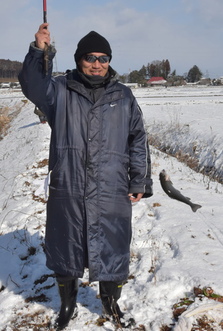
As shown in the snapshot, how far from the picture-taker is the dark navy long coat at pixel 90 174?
2.43m

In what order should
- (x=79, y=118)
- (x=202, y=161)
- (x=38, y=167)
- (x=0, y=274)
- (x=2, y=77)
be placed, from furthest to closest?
(x=2, y=77), (x=202, y=161), (x=38, y=167), (x=0, y=274), (x=79, y=118)

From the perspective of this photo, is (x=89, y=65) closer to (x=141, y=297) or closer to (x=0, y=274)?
(x=141, y=297)

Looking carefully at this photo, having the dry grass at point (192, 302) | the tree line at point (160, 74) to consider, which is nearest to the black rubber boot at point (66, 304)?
the dry grass at point (192, 302)

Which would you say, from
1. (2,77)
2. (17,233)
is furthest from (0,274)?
(2,77)

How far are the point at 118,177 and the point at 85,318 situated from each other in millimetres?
1290

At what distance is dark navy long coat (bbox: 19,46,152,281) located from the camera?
2430 mm

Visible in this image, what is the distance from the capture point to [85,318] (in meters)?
2.92

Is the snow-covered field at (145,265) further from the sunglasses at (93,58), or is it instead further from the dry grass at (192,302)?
the sunglasses at (93,58)

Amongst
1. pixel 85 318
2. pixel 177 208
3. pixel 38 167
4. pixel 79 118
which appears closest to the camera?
pixel 79 118

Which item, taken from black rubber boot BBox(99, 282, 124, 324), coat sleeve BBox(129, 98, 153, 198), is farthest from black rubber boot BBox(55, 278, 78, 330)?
coat sleeve BBox(129, 98, 153, 198)

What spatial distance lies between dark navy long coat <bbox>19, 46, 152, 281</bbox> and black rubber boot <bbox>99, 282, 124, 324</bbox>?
0.17 m

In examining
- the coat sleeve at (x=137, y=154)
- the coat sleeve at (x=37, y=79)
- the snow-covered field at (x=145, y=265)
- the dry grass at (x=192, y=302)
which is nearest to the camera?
the coat sleeve at (x=37, y=79)

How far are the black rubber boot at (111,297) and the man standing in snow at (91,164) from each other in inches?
6.0

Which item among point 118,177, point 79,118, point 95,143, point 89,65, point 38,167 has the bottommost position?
point 38,167
